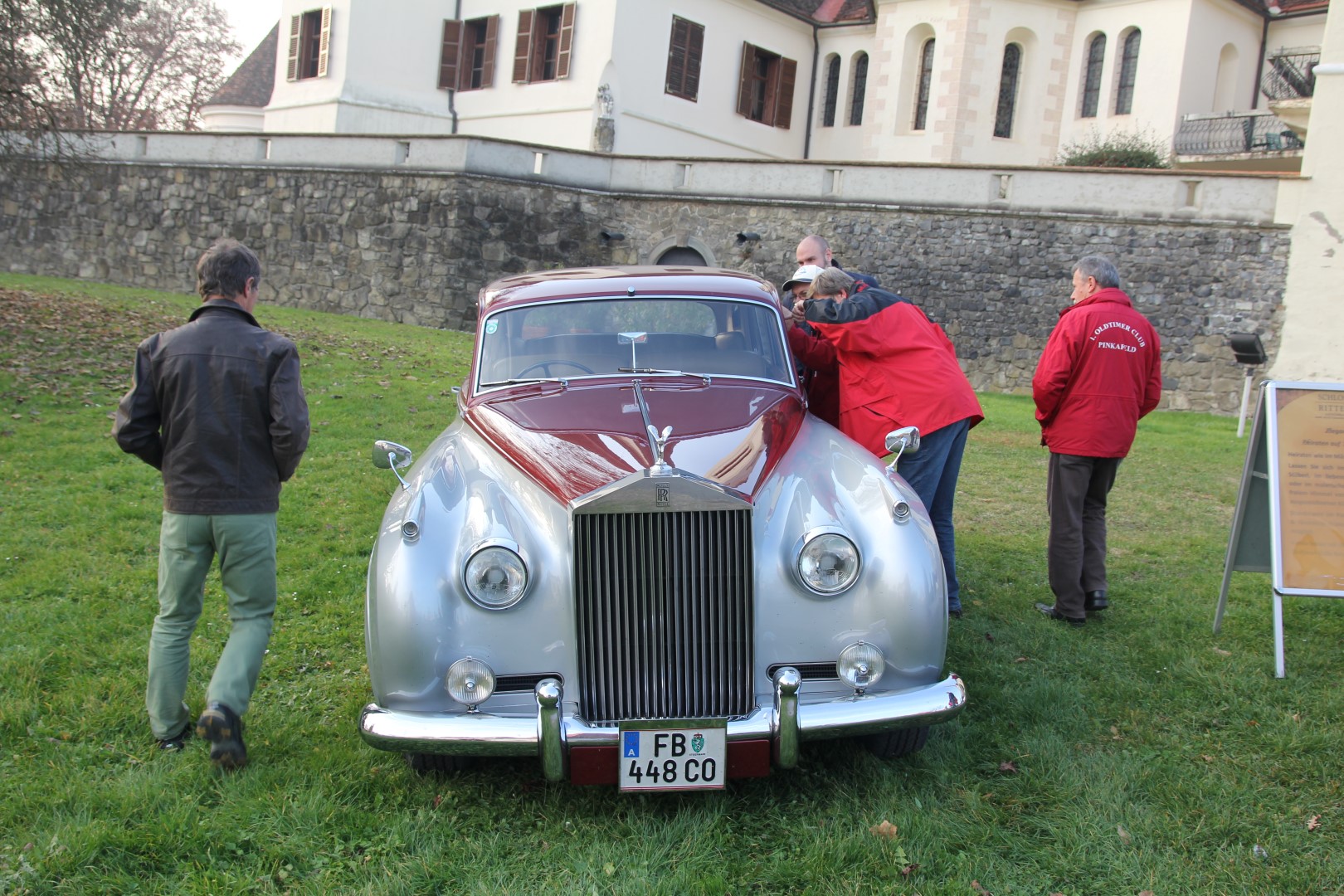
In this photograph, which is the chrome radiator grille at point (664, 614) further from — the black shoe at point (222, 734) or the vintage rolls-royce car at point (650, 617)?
the black shoe at point (222, 734)

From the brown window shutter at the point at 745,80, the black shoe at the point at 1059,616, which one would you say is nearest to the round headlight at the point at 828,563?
the black shoe at the point at 1059,616

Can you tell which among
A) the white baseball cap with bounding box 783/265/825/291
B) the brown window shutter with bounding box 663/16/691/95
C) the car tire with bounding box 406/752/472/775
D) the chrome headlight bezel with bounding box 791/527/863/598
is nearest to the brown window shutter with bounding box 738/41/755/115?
the brown window shutter with bounding box 663/16/691/95

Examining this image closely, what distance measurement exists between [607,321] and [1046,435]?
242cm

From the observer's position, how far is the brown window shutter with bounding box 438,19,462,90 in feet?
91.6

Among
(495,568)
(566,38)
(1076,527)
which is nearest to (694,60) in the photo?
(566,38)

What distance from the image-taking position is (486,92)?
2730cm

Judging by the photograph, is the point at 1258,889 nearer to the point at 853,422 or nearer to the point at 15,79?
the point at 853,422

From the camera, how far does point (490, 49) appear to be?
27.3m

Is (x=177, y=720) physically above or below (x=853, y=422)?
below

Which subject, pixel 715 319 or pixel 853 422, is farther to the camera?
pixel 853 422

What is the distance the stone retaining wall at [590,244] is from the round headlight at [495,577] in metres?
17.7

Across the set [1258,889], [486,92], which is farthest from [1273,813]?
[486,92]

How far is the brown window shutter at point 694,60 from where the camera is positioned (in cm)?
2642

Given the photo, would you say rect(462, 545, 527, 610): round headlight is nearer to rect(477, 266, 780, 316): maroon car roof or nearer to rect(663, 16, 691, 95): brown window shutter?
rect(477, 266, 780, 316): maroon car roof
